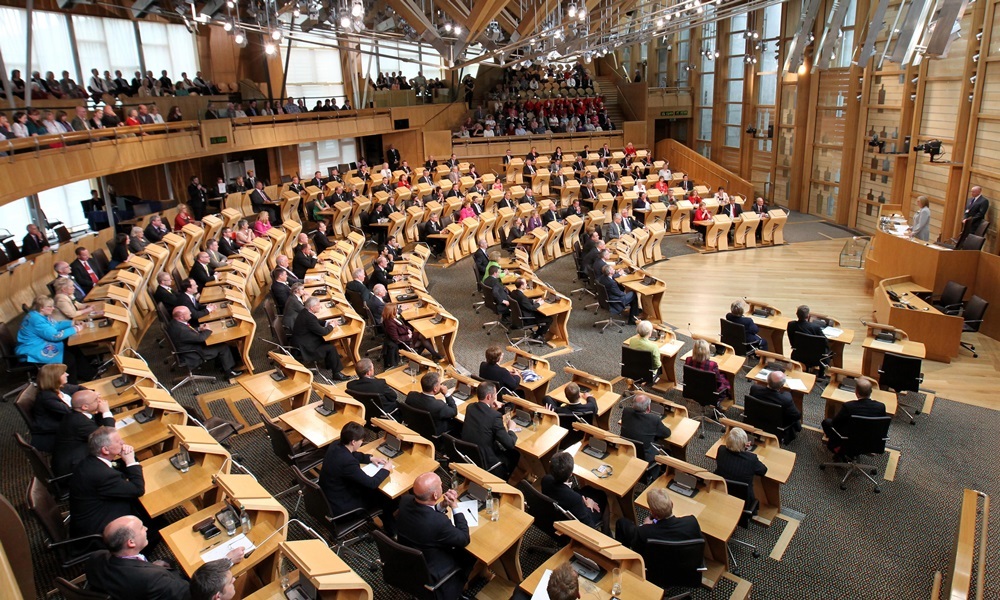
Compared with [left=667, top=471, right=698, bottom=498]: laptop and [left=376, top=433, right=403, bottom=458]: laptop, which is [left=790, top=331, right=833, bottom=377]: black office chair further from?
[left=376, top=433, right=403, bottom=458]: laptop

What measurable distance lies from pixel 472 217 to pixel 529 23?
548 centimetres

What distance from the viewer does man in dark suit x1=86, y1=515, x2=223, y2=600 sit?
13.6ft

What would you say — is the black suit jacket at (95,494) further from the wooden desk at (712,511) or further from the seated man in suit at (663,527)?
the wooden desk at (712,511)

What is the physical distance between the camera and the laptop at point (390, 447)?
607 cm

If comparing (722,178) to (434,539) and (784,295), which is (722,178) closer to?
(784,295)

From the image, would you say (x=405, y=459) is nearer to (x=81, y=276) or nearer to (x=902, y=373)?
(x=902, y=373)

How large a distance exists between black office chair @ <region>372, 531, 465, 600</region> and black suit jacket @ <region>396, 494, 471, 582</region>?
0.23 feet

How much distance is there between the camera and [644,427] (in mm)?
6699

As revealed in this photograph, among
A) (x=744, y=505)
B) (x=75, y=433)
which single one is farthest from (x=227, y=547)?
(x=744, y=505)

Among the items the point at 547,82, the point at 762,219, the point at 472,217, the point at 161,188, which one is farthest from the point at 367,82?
the point at 762,219

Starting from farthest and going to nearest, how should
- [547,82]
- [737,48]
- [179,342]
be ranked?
[547,82], [737,48], [179,342]

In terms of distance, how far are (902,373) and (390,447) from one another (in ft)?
21.3

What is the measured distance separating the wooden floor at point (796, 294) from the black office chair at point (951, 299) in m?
0.65

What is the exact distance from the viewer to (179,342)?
8727mm
